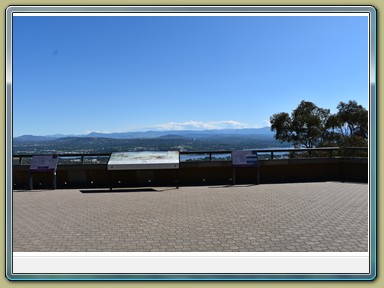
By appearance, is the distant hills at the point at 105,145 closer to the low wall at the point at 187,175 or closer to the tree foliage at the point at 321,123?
the low wall at the point at 187,175

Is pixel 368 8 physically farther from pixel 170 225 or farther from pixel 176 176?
pixel 176 176

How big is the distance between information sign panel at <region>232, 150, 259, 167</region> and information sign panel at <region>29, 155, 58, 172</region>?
5.96 m

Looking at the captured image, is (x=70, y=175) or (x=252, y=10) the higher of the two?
(x=252, y=10)

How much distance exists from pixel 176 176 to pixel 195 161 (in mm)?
820

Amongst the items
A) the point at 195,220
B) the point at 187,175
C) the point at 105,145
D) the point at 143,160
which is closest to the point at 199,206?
A: the point at 195,220

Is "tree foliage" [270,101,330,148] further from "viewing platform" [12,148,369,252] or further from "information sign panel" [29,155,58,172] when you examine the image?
"information sign panel" [29,155,58,172]

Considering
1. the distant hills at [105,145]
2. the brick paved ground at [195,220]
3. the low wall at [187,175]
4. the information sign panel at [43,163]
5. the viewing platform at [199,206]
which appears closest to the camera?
the brick paved ground at [195,220]

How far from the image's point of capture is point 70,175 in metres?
12.4

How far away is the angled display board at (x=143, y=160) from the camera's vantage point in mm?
11383

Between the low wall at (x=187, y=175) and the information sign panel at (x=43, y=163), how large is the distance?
367mm

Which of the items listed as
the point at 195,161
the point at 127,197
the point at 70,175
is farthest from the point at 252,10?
the point at 70,175

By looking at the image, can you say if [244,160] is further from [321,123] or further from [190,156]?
[321,123]

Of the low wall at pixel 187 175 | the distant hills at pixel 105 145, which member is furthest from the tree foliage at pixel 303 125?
the low wall at pixel 187 175

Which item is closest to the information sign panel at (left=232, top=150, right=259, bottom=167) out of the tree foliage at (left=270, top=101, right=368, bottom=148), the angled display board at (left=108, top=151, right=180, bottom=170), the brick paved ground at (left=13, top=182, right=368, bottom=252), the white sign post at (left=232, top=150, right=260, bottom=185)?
the white sign post at (left=232, top=150, right=260, bottom=185)
